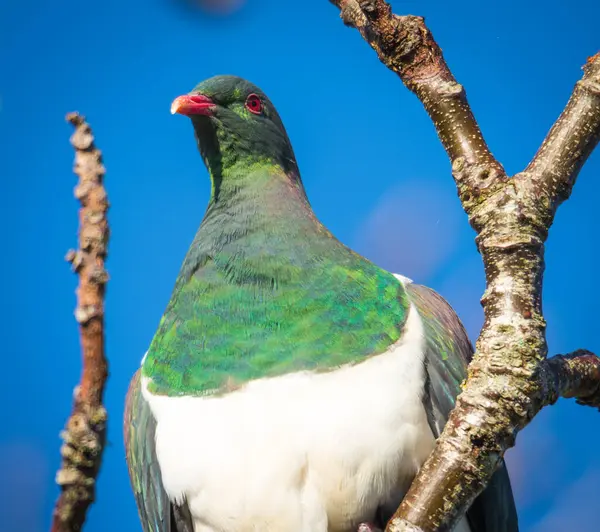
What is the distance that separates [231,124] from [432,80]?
41.3 inches

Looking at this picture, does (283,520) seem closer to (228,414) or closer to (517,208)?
(228,414)

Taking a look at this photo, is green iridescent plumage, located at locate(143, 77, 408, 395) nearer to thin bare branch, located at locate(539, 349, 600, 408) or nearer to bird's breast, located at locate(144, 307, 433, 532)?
bird's breast, located at locate(144, 307, 433, 532)

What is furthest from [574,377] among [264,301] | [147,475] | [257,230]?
[147,475]

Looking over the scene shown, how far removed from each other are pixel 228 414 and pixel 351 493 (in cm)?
35

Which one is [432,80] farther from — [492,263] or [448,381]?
[448,381]

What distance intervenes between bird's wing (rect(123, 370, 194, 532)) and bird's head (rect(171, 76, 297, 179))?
2.57 feet

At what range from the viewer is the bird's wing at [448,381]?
7.00 ft

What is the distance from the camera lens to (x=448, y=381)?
2.18 meters

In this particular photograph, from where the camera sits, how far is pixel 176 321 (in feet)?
7.56

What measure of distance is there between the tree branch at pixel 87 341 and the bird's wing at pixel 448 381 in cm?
127

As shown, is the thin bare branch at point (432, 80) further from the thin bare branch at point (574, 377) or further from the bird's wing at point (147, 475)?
the bird's wing at point (147, 475)

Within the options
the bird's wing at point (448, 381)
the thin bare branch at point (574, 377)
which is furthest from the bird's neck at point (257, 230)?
the thin bare branch at point (574, 377)

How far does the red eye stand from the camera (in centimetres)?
275

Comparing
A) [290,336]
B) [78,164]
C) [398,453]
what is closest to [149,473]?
[290,336]
